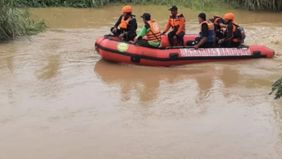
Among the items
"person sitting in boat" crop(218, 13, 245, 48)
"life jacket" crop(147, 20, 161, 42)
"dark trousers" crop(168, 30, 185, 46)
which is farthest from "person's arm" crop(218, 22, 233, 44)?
"life jacket" crop(147, 20, 161, 42)

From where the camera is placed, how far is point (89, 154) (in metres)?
7.00

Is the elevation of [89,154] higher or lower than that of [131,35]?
lower

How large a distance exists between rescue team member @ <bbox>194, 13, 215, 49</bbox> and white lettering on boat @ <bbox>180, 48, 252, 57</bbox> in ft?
0.56

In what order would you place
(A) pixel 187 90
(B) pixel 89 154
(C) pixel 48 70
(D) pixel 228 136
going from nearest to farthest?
(B) pixel 89 154
(D) pixel 228 136
(A) pixel 187 90
(C) pixel 48 70

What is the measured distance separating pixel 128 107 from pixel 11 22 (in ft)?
19.1

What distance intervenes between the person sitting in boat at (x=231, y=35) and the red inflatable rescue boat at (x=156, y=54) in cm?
29

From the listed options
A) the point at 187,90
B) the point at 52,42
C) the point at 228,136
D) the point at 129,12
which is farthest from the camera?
the point at 52,42

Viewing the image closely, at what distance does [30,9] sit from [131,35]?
7.31 meters

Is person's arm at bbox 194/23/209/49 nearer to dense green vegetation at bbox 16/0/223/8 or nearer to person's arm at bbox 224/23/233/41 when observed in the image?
person's arm at bbox 224/23/233/41

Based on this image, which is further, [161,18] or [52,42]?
[161,18]

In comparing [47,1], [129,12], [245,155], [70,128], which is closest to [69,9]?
[47,1]

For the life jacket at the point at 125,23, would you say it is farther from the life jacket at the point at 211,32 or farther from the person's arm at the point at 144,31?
the life jacket at the point at 211,32

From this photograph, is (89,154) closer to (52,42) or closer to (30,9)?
(52,42)

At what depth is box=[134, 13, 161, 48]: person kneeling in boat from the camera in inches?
456
